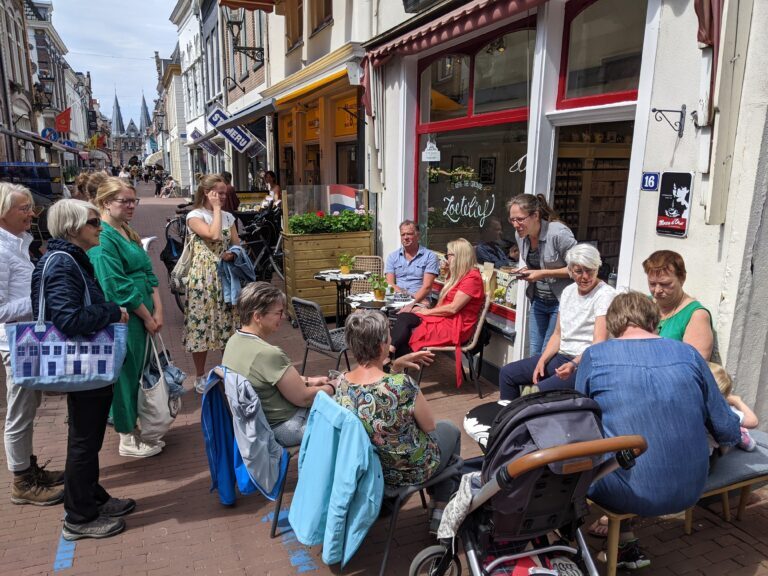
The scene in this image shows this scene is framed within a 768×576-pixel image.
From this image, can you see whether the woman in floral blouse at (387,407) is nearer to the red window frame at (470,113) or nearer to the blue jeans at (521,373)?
the blue jeans at (521,373)

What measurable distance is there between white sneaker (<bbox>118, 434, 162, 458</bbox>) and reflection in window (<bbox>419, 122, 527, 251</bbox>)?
3.65 meters

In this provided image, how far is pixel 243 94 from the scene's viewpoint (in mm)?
16500

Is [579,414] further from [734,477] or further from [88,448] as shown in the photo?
[88,448]

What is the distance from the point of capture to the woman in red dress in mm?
4648

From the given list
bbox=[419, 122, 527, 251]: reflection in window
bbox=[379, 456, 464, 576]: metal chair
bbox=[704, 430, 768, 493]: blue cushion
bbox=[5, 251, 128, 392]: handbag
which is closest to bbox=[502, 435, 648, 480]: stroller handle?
bbox=[379, 456, 464, 576]: metal chair

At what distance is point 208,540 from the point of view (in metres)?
2.92

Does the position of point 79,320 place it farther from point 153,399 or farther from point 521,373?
point 521,373

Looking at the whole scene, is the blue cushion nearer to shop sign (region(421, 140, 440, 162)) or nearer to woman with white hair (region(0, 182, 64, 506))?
Result: woman with white hair (region(0, 182, 64, 506))

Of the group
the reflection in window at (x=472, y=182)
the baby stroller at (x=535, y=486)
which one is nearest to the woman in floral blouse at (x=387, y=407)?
the baby stroller at (x=535, y=486)

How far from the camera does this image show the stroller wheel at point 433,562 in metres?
2.32

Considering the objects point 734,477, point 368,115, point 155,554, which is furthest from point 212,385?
point 368,115

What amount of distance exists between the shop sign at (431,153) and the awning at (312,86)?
194cm

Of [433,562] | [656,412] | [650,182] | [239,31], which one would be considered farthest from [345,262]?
[239,31]

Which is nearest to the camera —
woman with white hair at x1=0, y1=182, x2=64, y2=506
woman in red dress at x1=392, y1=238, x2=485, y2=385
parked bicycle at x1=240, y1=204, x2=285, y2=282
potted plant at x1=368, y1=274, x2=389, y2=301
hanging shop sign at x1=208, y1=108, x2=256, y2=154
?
woman with white hair at x1=0, y1=182, x2=64, y2=506
